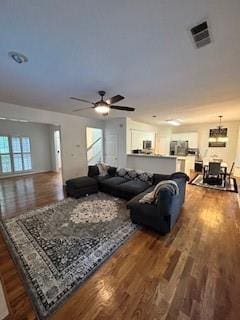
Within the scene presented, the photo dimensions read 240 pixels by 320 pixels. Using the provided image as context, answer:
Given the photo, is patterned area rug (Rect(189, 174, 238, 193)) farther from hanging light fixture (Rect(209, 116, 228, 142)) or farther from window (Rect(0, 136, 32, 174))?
window (Rect(0, 136, 32, 174))

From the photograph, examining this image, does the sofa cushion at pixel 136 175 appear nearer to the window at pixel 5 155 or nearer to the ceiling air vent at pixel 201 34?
the ceiling air vent at pixel 201 34

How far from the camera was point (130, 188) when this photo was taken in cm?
407

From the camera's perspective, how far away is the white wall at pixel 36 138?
7.42 meters

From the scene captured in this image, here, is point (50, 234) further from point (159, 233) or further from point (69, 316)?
point (159, 233)

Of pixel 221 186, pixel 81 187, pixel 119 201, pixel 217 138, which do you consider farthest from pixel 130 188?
pixel 217 138

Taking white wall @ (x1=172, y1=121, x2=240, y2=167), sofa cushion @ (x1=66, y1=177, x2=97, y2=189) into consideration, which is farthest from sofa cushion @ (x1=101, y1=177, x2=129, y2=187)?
white wall @ (x1=172, y1=121, x2=240, y2=167)

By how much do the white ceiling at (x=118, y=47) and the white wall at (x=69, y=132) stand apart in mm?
1613

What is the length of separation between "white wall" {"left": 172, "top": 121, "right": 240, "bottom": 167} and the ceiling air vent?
7.76 meters

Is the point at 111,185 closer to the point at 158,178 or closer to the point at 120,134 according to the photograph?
the point at 158,178

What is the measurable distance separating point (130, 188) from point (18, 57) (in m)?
3.38

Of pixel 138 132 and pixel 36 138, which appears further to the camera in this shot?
pixel 36 138

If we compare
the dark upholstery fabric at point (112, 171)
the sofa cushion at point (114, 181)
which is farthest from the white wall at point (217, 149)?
the sofa cushion at point (114, 181)

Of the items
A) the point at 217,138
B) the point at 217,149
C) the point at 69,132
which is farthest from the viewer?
the point at 217,149

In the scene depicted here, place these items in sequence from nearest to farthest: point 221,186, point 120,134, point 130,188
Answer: point 130,188 < point 221,186 < point 120,134
